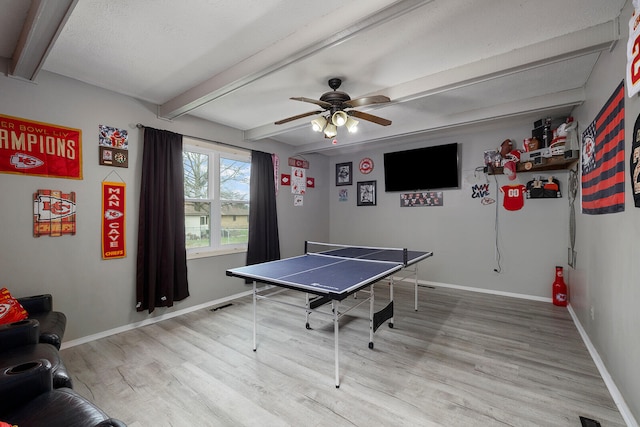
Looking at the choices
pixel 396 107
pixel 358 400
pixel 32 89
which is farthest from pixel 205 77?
pixel 358 400

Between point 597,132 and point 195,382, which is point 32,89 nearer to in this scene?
point 195,382

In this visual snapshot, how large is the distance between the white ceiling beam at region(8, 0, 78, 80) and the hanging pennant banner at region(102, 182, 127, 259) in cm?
110

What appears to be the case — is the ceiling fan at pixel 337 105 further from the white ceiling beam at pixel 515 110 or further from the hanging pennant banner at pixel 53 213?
the hanging pennant banner at pixel 53 213

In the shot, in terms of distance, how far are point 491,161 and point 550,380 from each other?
10.1 feet

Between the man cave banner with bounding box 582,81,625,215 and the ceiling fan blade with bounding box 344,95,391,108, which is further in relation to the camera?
the ceiling fan blade with bounding box 344,95,391,108

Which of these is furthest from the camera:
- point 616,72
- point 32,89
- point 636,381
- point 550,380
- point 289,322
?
point 289,322

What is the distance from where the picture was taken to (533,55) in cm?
217

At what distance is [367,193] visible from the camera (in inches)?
219

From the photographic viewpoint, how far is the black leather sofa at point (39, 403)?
3.75 feet

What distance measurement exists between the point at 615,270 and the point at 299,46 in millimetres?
2698

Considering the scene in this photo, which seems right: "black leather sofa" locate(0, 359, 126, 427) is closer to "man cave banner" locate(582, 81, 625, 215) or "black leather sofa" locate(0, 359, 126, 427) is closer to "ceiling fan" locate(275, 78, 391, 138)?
"ceiling fan" locate(275, 78, 391, 138)

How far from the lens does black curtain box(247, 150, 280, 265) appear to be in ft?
14.4

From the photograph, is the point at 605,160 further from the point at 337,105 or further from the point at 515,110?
the point at 337,105

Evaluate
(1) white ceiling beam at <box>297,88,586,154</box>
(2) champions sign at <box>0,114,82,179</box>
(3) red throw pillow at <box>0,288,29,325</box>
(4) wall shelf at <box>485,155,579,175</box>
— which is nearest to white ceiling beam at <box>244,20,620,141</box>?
(1) white ceiling beam at <box>297,88,586,154</box>
